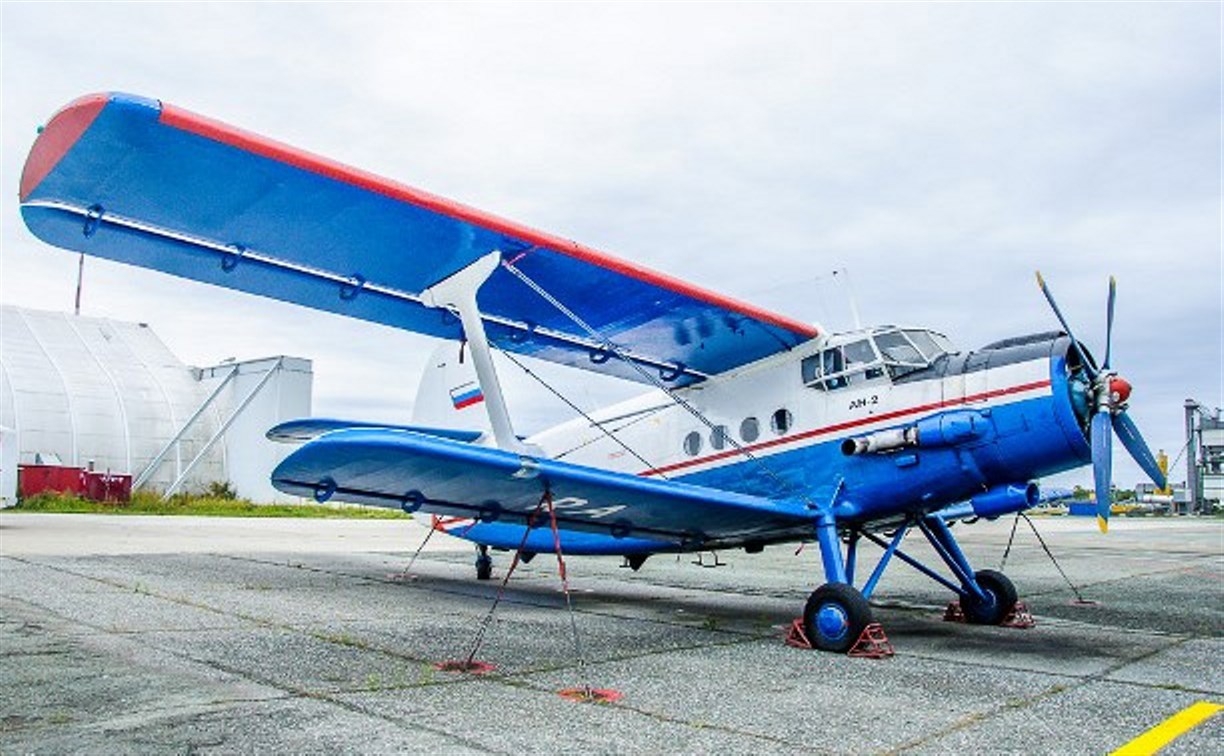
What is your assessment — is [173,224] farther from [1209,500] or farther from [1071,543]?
[1209,500]

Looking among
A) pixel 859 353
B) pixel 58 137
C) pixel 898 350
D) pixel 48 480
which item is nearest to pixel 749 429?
pixel 859 353

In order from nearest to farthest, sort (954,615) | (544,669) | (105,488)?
(544,669) < (954,615) < (105,488)

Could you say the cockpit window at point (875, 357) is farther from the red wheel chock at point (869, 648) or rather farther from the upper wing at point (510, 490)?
the red wheel chock at point (869, 648)

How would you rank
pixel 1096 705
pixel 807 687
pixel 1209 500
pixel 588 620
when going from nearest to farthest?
pixel 1096 705
pixel 807 687
pixel 588 620
pixel 1209 500

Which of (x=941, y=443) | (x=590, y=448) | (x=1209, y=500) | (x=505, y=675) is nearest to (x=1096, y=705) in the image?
(x=941, y=443)

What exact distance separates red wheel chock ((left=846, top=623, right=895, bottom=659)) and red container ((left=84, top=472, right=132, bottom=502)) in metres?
35.5

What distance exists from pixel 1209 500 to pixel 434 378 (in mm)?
93634

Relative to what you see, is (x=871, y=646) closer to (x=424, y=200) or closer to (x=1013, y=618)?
(x=1013, y=618)

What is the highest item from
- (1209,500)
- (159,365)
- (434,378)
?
(159,365)

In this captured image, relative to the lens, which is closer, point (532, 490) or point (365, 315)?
point (532, 490)

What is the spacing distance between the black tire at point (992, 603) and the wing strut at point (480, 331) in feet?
15.7

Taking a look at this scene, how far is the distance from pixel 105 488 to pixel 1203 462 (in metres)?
86.9

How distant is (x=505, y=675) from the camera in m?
5.74

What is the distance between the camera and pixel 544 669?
5992mm
